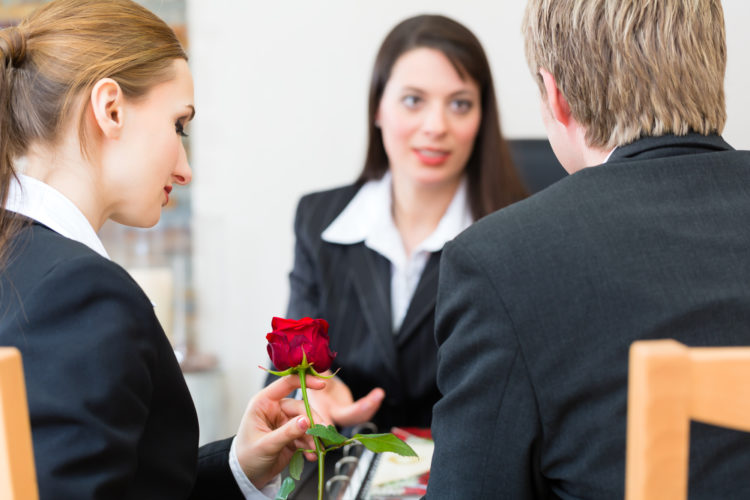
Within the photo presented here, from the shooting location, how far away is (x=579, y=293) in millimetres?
817

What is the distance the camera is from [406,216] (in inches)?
85.7

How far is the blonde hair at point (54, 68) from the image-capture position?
1006 mm

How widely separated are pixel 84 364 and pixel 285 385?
11.9 inches

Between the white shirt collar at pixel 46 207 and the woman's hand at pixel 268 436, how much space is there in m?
0.30

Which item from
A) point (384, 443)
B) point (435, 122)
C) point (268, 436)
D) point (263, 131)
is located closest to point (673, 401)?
point (384, 443)

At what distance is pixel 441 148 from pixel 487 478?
1300mm

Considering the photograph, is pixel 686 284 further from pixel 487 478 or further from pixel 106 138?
pixel 106 138

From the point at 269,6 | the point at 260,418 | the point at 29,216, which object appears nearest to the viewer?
the point at 29,216

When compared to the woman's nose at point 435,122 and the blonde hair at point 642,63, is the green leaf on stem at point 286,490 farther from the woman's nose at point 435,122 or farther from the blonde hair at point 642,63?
the woman's nose at point 435,122

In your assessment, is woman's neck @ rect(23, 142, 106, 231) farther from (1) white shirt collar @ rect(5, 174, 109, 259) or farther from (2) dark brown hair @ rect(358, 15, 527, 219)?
(2) dark brown hair @ rect(358, 15, 527, 219)

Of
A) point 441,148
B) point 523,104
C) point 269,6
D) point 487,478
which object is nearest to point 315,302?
point 441,148

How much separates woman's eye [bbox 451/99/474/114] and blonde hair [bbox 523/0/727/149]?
1.12 meters

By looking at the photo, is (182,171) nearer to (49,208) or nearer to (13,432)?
(49,208)

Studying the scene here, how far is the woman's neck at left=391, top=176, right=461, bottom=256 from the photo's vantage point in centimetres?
215
